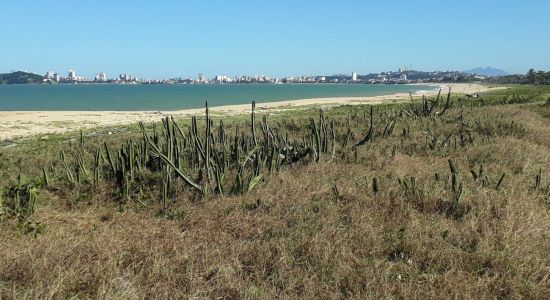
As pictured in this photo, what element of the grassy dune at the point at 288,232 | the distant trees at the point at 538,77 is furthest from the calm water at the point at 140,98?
the grassy dune at the point at 288,232

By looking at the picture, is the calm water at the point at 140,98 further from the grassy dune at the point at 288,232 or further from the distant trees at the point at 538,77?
the grassy dune at the point at 288,232

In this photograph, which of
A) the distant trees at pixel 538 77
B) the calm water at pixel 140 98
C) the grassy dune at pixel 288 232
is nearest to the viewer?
the grassy dune at pixel 288 232

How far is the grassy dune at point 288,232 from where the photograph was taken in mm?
3510

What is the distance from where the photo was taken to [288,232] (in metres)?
4.67

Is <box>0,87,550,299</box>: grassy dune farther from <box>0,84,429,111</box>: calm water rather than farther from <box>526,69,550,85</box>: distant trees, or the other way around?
<box>526,69,550,85</box>: distant trees

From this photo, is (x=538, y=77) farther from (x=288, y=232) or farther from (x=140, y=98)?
(x=288, y=232)

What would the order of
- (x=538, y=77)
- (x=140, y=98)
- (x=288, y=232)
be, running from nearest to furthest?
(x=288, y=232)
(x=140, y=98)
(x=538, y=77)

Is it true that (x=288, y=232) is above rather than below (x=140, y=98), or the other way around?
above

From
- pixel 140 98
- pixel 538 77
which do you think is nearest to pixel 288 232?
pixel 140 98

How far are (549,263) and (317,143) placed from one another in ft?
17.6

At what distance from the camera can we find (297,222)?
498 cm

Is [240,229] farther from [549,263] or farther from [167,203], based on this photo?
[549,263]

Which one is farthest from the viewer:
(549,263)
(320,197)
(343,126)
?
(343,126)

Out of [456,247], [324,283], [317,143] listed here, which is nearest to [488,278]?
[456,247]
